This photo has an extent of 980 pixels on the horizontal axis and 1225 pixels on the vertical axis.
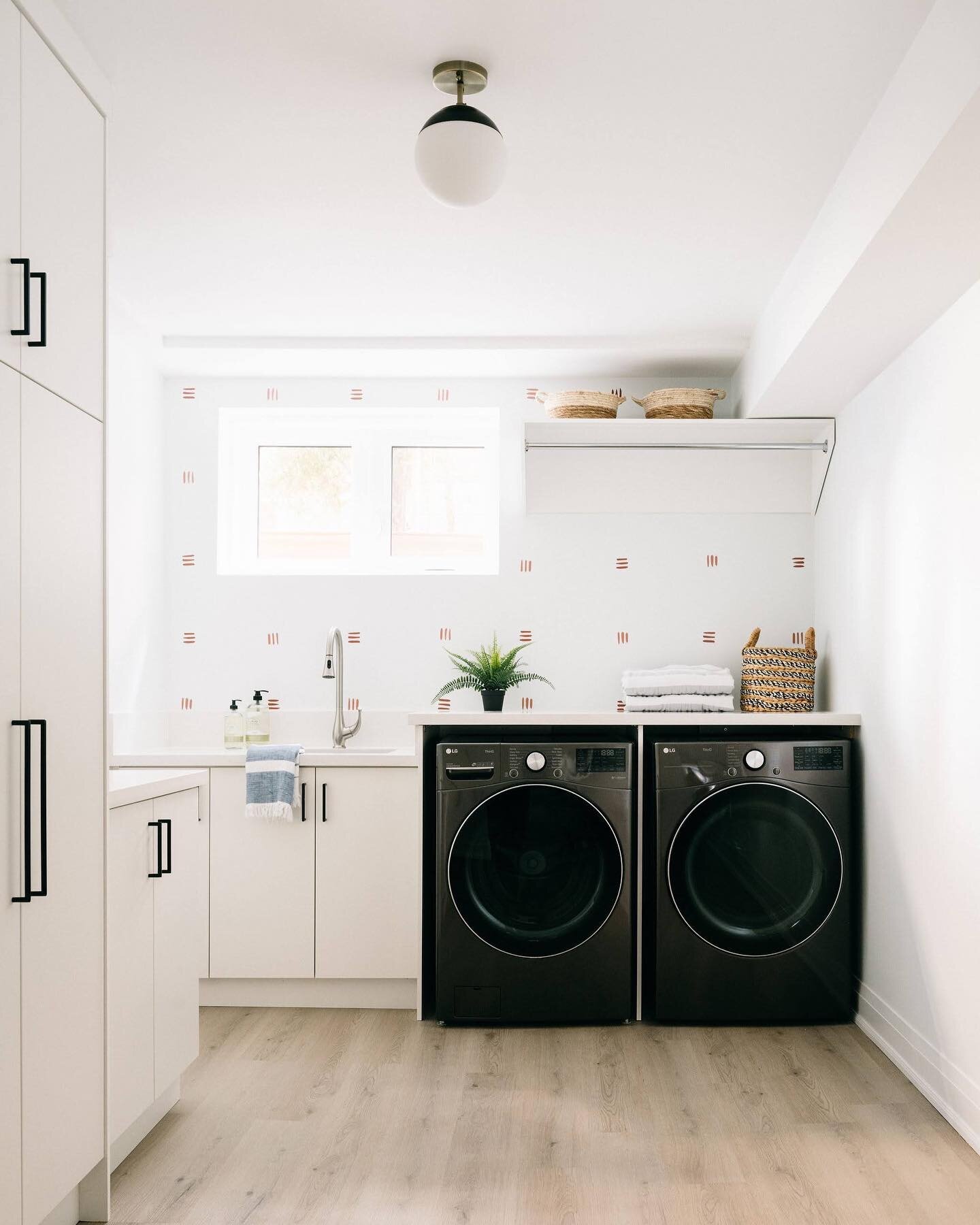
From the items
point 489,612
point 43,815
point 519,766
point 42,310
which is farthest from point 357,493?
point 43,815

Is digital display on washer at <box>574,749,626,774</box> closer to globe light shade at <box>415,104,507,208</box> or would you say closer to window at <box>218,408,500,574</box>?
window at <box>218,408,500,574</box>

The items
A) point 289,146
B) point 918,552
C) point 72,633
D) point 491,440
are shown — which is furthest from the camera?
point 491,440

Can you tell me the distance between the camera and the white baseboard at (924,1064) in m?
2.42

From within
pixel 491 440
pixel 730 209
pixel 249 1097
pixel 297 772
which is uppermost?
pixel 730 209

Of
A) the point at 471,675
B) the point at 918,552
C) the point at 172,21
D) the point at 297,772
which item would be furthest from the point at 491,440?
the point at 172,21

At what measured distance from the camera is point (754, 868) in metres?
3.20

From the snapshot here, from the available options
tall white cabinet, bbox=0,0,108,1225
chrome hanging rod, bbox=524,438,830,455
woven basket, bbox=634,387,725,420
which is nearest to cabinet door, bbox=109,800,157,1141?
tall white cabinet, bbox=0,0,108,1225

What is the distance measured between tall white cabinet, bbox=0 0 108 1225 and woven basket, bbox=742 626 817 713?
7.63 ft

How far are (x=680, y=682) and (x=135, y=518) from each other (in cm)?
204

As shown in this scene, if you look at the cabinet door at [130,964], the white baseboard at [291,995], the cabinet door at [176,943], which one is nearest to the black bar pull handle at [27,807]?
the cabinet door at [130,964]

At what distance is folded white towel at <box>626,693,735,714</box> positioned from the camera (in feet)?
11.3

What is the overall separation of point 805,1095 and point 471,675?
5.59ft

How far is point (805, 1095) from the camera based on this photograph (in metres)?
2.65

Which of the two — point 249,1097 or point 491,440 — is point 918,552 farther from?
point 249,1097
